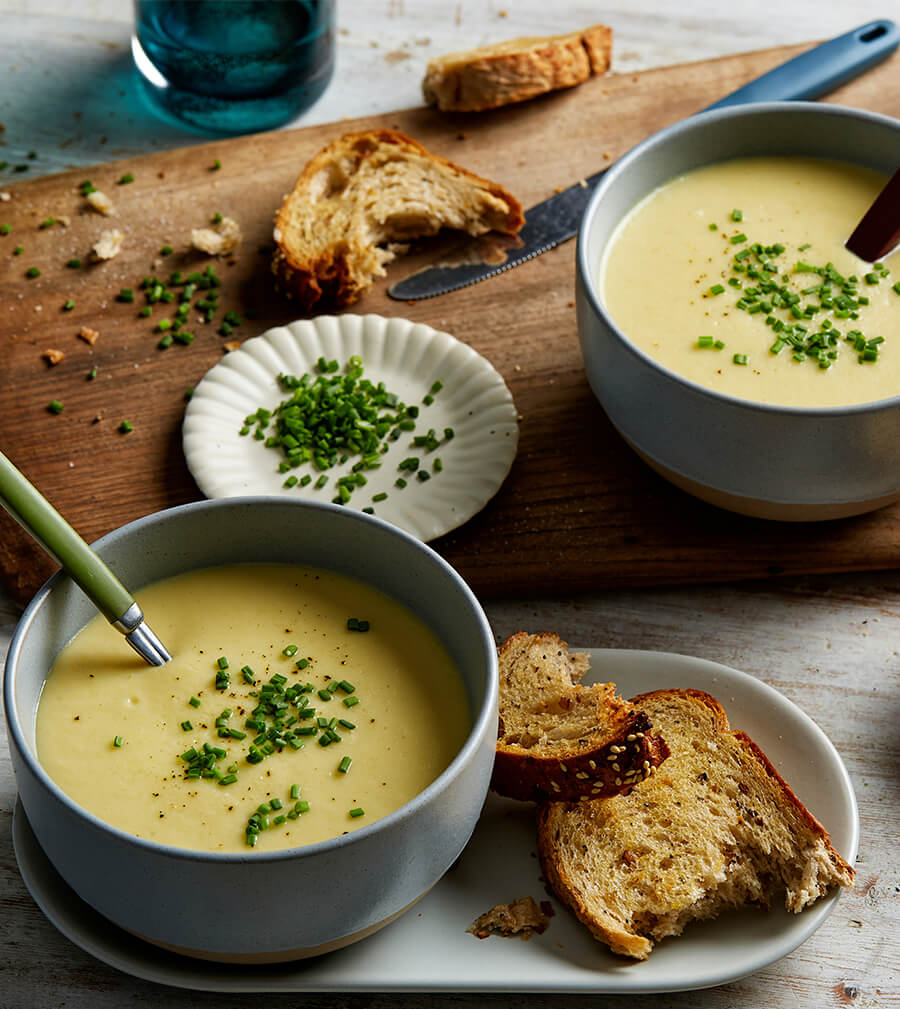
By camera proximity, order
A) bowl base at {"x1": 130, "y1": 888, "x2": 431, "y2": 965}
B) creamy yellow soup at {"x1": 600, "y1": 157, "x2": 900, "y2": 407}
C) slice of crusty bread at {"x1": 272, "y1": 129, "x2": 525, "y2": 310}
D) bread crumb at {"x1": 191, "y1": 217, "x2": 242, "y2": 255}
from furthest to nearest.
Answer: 1. bread crumb at {"x1": 191, "y1": 217, "x2": 242, "y2": 255}
2. slice of crusty bread at {"x1": 272, "y1": 129, "x2": 525, "y2": 310}
3. creamy yellow soup at {"x1": 600, "y1": 157, "x2": 900, "y2": 407}
4. bowl base at {"x1": 130, "y1": 888, "x2": 431, "y2": 965}

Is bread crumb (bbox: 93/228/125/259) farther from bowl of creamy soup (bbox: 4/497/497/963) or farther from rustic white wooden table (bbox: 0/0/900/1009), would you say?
bowl of creamy soup (bbox: 4/497/497/963)

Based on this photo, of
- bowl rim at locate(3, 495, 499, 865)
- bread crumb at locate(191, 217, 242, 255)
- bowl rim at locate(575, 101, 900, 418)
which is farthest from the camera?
bread crumb at locate(191, 217, 242, 255)

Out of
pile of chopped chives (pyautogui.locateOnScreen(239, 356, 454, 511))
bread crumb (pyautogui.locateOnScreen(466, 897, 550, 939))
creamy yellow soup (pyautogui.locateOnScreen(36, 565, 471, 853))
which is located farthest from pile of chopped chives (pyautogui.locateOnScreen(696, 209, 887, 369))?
bread crumb (pyautogui.locateOnScreen(466, 897, 550, 939))

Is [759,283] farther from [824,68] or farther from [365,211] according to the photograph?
[824,68]

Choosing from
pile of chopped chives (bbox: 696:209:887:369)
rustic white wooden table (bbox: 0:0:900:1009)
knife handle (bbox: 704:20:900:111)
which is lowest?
rustic white wooden table (bbox: 0:0:900:1009)

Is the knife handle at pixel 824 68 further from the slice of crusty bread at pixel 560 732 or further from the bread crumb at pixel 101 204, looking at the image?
the slice of crusty bread at pixel 560 732

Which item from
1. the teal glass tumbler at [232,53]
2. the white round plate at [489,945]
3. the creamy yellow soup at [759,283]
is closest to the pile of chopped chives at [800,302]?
the creamy yellow soup at [759,283]
